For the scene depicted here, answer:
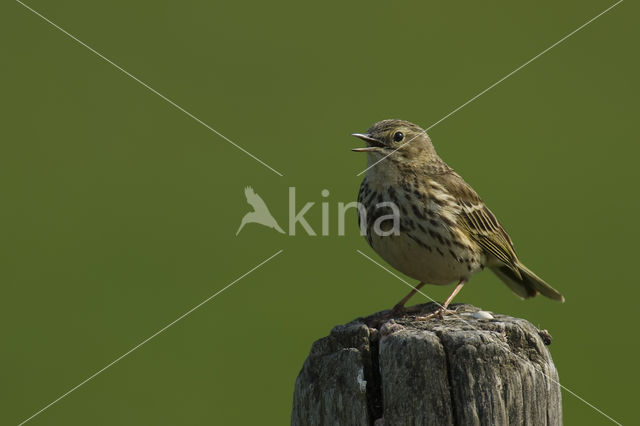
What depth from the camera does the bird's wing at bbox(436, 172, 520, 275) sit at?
721 cm

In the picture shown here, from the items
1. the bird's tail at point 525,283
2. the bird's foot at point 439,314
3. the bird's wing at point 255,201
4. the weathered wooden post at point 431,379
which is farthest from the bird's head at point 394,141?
the bird's wing at point 255,201

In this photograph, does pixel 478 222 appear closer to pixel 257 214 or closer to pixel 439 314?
pixel 439 314

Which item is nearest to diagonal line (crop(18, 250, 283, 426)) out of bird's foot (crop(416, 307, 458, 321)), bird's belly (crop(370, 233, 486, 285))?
bird's belly (crop(370, 233, 486, 285))

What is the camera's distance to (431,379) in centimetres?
417

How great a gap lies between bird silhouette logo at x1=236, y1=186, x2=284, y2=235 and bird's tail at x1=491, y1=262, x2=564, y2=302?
5.48 m

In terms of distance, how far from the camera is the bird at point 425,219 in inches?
269

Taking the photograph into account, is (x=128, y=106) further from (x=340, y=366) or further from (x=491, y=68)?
(x=340, y=366)

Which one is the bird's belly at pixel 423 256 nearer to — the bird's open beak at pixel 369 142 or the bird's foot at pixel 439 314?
the bird's open beak at pixel 369 142

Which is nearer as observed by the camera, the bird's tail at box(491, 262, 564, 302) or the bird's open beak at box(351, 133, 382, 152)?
the bird's open beak at box(351, 133, 382, 152)

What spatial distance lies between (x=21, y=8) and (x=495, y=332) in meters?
16.7

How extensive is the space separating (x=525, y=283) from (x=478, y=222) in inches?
36.6

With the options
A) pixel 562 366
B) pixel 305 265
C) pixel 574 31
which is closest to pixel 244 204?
pixel 305 265

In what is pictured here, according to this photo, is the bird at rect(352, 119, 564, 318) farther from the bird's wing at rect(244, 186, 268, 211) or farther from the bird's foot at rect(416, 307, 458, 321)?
the bird's wing at rect(244, 186, 268, 211)

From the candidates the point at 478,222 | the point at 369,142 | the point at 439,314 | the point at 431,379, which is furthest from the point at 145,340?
the point at 431,379
